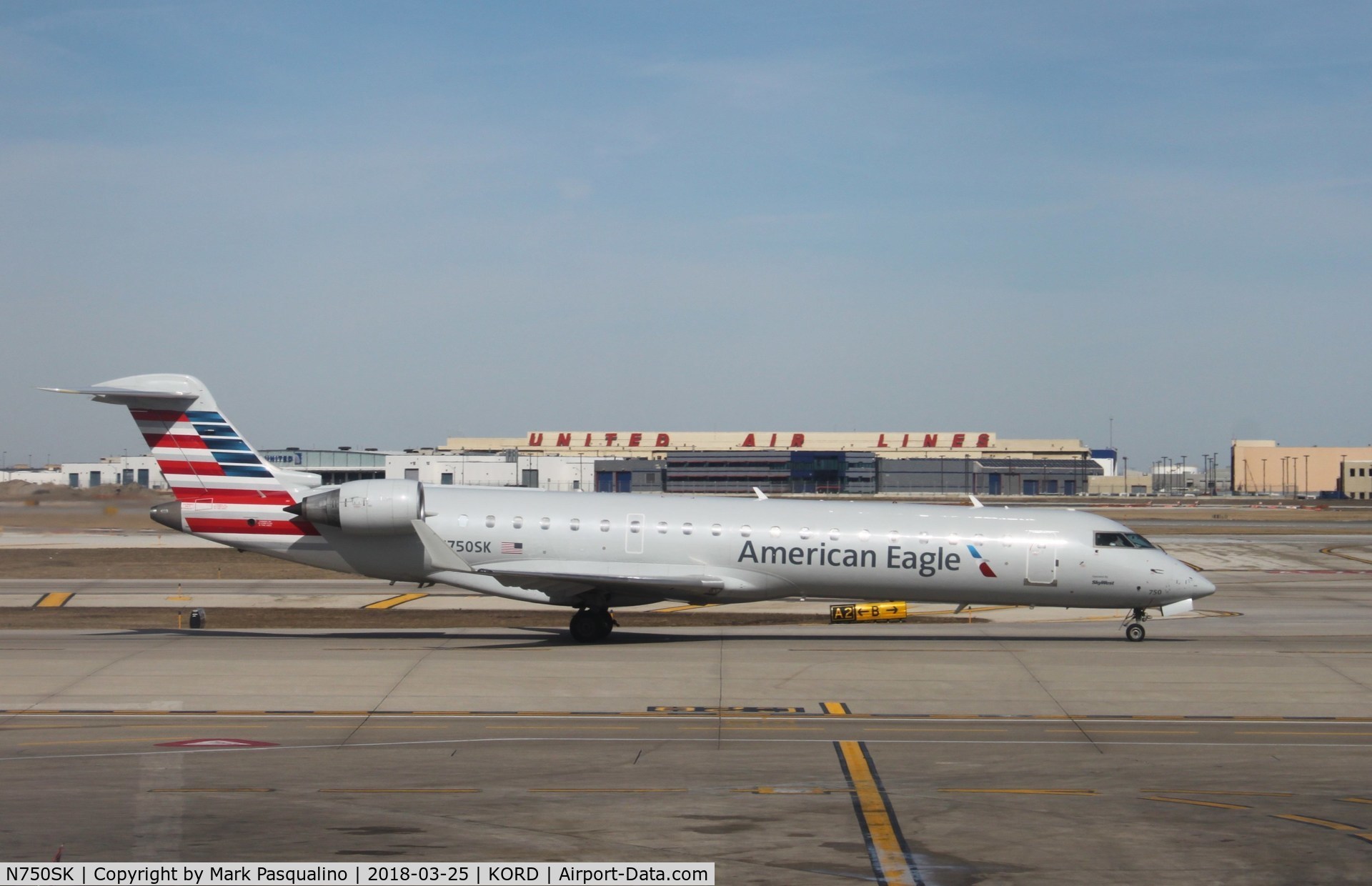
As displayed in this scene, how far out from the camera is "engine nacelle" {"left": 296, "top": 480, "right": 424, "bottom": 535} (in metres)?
28.5

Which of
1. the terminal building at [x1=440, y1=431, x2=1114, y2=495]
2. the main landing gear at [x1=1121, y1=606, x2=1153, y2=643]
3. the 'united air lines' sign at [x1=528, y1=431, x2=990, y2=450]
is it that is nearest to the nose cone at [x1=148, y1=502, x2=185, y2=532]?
the main landing gear at [x1=1121, y1=606, x2=1153, y2=643]

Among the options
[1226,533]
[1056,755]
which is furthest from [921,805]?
[1226,533]

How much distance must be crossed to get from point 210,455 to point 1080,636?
22.2 metres

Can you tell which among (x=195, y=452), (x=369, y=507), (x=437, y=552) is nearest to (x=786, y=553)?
(x=437, y=552)

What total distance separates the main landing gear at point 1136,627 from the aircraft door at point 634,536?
12.1 m

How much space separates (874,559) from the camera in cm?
2869

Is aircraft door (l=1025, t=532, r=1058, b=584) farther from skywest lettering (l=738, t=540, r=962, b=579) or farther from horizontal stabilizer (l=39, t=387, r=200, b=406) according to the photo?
horizontal stabilizer (l=39, t=387, r=200, b=406)

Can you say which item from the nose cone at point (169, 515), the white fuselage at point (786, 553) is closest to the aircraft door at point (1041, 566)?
the white fuselage at point (786, 553)

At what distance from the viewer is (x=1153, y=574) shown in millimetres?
28734

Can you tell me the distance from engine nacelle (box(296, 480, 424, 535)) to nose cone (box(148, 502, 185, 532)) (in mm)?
3428

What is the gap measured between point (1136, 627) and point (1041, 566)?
298cm

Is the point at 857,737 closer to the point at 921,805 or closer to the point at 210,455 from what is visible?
the point at 921,805
